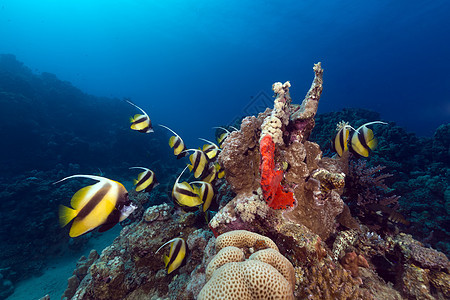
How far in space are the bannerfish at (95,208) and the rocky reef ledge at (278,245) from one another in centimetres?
104

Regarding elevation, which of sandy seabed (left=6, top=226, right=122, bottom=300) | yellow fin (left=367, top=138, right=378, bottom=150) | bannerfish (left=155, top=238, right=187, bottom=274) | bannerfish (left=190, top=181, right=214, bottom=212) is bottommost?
sandy seabed (left=6, top=226, right=122, bottom=300)

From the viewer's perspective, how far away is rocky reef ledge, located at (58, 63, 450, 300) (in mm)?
1979

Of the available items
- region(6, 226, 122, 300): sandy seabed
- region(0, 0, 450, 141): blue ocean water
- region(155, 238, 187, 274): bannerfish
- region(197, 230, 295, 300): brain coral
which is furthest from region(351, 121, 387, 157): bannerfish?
region(0, 0, 450, 141): blue ocean water

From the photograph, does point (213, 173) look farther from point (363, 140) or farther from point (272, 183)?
point (363, 140)

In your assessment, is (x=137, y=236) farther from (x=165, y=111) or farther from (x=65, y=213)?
(x=165, y=111)

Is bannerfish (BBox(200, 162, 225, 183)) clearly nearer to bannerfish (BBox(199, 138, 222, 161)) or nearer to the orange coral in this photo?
bannerfish (BBox(199, 138, 222, 161))

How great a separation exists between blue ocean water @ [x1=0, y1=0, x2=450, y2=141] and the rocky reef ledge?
734 inches

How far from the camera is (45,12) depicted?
10550 cm

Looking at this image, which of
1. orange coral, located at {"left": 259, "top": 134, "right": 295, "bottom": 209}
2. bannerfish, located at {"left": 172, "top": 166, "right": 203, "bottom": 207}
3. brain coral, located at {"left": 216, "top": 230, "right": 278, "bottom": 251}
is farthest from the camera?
bannerfish, located at {"left": 172, "top": 166, "right": 203, "bottom": 207}

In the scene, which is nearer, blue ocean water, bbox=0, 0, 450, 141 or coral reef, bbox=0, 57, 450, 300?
coral reef, bbox=0, 57, 450, 300

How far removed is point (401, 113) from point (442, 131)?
69.6 metres

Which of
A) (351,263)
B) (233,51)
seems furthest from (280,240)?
(233,51)

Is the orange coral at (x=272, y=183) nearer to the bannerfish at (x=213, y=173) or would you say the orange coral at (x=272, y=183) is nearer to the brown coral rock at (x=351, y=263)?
the brown coral rock at (x=351, y=263)

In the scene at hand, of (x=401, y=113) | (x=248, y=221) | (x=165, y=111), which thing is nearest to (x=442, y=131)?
(x=248, y=221)
